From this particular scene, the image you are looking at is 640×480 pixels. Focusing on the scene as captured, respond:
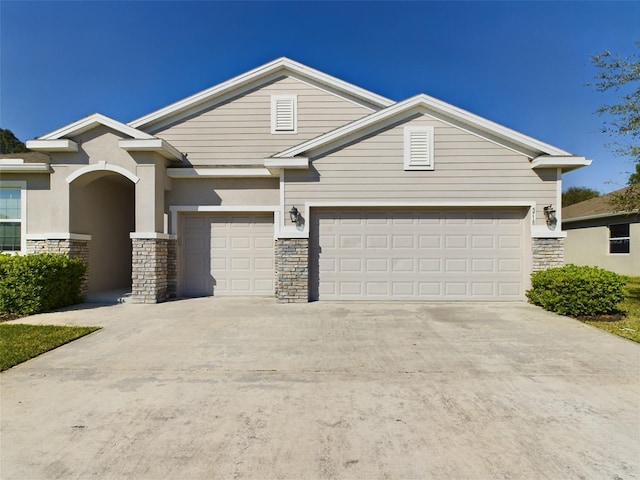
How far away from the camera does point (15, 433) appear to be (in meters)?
2.99

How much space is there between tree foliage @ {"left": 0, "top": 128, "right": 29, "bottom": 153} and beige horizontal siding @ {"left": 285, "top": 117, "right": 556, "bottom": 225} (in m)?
36.6

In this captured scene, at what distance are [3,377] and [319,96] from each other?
9.86 metres

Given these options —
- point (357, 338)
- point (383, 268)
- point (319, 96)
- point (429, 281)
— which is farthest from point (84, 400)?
point (319, 96)

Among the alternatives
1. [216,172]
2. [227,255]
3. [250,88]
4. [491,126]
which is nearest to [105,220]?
[216,172]

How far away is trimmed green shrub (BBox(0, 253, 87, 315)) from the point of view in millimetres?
7441

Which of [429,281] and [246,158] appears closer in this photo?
[429,281]

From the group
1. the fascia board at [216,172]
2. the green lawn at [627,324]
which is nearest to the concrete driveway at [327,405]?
the green lawn at [627,324]

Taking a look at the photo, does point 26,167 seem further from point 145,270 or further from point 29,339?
point 29,339

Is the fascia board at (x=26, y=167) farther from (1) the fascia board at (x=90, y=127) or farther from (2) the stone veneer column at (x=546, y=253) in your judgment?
(2) the stone veneer column at (x=546, y=253)

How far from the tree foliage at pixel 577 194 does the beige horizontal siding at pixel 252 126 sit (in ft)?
140

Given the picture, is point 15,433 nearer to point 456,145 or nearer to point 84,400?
point 84,400

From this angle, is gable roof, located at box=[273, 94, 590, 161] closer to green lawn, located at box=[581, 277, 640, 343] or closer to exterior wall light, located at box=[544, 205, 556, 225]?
exterior wall light, located at box=[544, 205, 556, 225]

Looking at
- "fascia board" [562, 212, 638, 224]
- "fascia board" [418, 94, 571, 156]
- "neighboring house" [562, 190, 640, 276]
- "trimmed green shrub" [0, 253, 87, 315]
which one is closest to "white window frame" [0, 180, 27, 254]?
"trimmed green shrub" [0, 253, 87, 315]

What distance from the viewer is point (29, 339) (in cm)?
558
